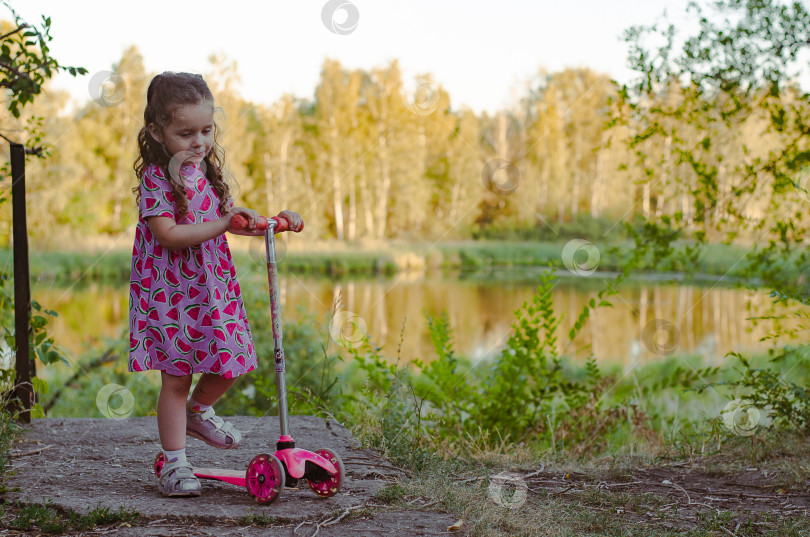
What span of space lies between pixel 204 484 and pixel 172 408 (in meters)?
0.37

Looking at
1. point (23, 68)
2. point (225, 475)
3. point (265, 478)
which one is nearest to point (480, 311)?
point (23, 68)

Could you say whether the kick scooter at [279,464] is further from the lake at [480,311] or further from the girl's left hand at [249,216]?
the lake at [480,311]

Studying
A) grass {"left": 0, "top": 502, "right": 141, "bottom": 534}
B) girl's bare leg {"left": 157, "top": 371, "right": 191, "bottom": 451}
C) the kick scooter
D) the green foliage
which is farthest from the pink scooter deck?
the green foliage

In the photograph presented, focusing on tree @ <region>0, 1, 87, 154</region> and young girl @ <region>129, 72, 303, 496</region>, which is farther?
tree @ <region>0, 1, 87, 154</region>

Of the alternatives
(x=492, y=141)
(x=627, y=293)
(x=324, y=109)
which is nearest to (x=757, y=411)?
(x=627, y=293)

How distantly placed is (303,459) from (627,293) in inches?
704

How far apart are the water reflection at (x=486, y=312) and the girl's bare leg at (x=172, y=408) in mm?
4745

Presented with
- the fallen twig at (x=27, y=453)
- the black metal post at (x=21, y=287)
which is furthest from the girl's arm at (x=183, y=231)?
the black metal post at (x=21, y=287)

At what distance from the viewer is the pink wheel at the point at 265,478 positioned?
2352 millimetres

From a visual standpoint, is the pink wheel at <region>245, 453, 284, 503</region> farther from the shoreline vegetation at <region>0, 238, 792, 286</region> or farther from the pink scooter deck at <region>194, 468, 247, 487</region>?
the shoreline vegetation at <region>0, 238, 792, 286</region>

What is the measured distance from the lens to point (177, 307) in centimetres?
254

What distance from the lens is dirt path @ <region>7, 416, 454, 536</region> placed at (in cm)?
227

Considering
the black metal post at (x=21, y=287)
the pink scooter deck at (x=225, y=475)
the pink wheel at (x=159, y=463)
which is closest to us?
the pink scooter deck at (x=225, y=475)

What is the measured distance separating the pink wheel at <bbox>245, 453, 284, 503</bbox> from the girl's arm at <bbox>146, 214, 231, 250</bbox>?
720mm
